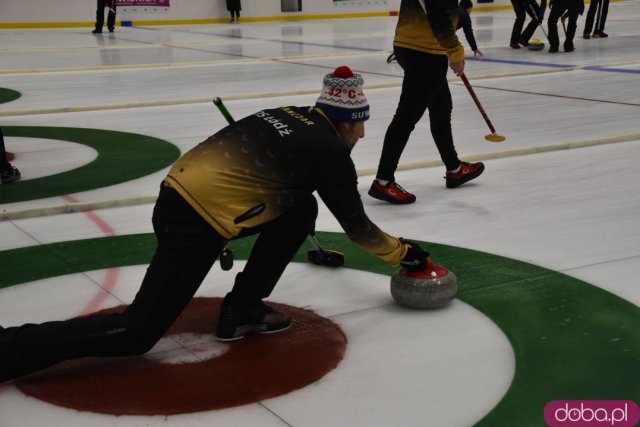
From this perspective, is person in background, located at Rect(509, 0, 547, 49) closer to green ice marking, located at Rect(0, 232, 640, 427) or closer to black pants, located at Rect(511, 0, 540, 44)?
black pants, located at Rect(511, 0, 540, 44)

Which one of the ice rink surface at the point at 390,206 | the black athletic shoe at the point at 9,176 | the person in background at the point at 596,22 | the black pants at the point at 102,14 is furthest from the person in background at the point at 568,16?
the black pants at the point at 102,14

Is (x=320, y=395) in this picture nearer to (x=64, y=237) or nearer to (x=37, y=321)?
(x=37, y=321)

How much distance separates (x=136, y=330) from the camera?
11.6 ft

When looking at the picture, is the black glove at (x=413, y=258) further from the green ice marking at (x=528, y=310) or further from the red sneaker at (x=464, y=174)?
the red sneaker at (x=464, y=174)

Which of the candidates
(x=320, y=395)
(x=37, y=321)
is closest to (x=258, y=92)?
(x=37, y=321)

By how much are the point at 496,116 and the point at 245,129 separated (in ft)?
21.9

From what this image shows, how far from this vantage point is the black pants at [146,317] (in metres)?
3.49

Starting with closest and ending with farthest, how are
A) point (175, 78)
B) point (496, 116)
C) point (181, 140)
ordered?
1. point (181, 140)
2. point (496, 116)
3. point (175, 78)

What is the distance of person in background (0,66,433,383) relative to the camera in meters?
3.53

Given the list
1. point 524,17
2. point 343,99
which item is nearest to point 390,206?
point 343,99

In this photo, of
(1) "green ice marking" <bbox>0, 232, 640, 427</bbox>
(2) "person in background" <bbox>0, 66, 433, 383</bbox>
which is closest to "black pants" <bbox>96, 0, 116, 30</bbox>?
(1) "green ice marking" <bbox>0, 232, 640, 427</bbox>

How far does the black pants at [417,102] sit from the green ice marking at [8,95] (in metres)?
7.26

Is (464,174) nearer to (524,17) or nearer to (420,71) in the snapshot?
(420,71)

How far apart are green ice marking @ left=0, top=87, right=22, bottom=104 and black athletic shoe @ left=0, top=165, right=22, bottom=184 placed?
16.7ft
